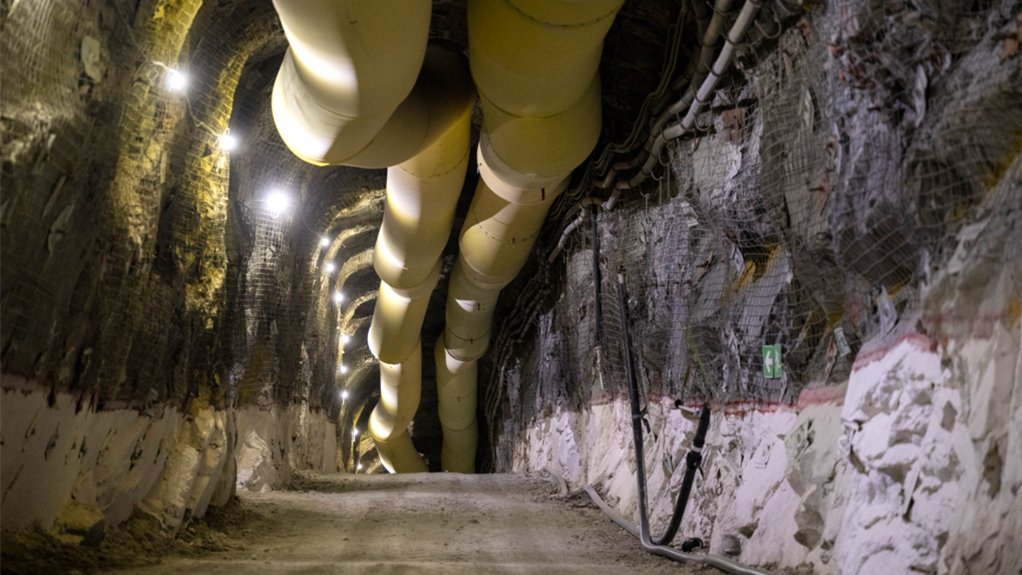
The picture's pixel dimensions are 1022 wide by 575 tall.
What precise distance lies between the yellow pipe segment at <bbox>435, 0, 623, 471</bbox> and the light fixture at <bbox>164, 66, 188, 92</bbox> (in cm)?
175

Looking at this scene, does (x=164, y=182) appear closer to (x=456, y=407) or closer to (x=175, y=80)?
(x=175, y=80)

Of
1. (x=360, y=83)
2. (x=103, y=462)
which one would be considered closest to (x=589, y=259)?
(x=360, y=83)

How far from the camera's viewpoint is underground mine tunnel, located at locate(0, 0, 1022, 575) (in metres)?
2.72

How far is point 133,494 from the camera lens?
4.64m

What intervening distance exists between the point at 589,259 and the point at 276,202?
128 inches

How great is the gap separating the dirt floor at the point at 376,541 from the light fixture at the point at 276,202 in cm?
281

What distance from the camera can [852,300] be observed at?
11.1ft

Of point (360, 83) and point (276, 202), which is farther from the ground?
point (276, 202)

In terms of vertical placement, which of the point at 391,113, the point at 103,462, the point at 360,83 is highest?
the point at 391,113

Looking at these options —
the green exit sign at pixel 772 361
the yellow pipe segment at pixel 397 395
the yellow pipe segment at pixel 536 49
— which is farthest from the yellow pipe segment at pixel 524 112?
the yellow pipe segment at pixel 397 395

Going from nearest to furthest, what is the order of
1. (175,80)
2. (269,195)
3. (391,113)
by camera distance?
(175,80)
(391,113)
(269,195)

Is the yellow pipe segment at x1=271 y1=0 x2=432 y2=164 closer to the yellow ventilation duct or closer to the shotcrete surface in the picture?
the yellow ventilation duct

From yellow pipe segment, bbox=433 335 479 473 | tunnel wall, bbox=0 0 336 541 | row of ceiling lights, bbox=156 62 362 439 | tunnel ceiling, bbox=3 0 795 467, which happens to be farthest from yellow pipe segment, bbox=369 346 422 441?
tunnel wall, bbox=0 0 336 541

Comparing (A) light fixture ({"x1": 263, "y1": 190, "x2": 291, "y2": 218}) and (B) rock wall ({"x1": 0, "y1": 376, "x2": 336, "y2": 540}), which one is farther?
(A) light fixture ({"x1": 263, "y1": 190, "x2": 291, "y2": 218})
